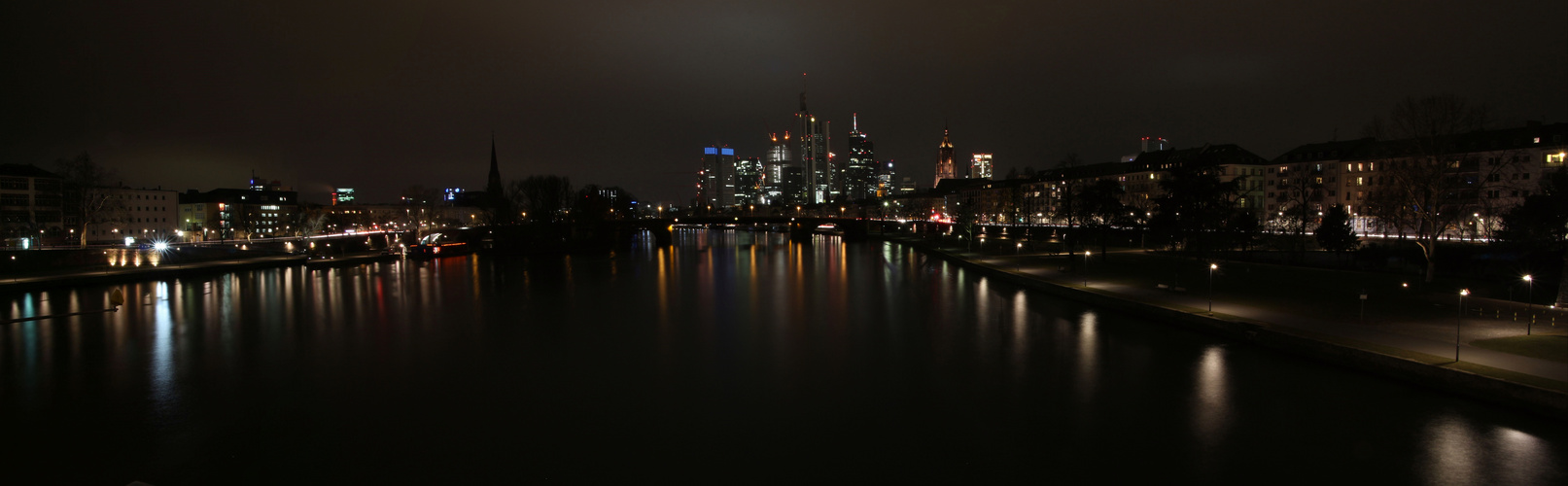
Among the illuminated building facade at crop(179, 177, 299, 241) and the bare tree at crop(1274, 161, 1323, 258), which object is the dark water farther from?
the illuminated building facade at crop(179, 177, 299, 241)

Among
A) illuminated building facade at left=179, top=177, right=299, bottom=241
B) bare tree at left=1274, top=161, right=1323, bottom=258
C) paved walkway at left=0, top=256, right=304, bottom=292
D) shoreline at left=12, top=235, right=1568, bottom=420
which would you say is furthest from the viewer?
illuminated building facade at left=179, top=177, right=299, bottom=241

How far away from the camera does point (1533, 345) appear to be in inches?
433

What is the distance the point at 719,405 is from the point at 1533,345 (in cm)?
1348

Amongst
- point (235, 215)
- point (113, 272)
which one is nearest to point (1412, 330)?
point (113, 272)

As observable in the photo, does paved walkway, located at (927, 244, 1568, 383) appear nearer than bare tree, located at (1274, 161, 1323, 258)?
Yes

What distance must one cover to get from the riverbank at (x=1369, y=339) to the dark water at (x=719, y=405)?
1.06 ft

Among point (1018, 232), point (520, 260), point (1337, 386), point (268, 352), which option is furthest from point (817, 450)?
point (1018, 232)

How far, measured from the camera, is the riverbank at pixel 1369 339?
9383 mm

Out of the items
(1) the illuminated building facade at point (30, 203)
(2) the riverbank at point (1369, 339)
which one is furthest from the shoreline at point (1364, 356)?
(1) the illuminated building facade at point (30, 203)

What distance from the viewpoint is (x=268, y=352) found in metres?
15.8

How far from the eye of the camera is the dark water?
27.3 feet

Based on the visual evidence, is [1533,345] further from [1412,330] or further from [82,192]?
[82,192]

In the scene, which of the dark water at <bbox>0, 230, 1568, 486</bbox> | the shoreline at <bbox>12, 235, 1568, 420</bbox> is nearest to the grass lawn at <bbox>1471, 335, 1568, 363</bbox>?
the shoreline at <bbox>12, 235, 1568, 420</bbox>

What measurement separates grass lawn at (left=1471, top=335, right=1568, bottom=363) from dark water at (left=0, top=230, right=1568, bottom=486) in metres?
1.87
